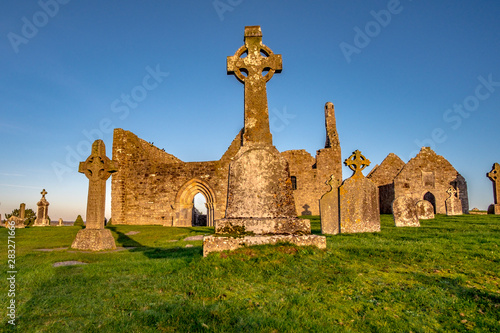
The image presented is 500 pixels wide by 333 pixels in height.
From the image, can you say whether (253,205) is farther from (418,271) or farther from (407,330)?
(407,330)

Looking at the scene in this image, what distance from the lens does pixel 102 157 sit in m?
10.6

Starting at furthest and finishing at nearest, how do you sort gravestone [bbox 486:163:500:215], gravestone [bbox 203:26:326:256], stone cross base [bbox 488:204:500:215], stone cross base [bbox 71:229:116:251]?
gravestone [bbox 486:163:500:215]
stone cross base [bbox 488:204:500:215]
stone cross base [bbox 71:229:116:251]
gravestone [bbox 203:26:326:256]

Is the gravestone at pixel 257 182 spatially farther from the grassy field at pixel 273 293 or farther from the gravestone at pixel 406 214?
the gravestone at pixel 406 214

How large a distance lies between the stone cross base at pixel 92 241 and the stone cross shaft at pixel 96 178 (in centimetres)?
39

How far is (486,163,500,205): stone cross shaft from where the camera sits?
19.2 m

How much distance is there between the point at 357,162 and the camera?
10.8 metres

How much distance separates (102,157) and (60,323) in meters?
8.37

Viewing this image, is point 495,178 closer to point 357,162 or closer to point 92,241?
point 357,162

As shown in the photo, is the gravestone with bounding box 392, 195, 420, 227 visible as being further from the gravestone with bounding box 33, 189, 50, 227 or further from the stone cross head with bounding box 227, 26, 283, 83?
the gravestone with bounding box 33, 189, 50, 227

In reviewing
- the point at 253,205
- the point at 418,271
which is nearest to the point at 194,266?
the point at 253,205

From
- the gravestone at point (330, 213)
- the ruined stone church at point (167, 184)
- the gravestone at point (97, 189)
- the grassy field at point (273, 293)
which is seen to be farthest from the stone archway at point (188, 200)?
the grassy field at point (273, 293)

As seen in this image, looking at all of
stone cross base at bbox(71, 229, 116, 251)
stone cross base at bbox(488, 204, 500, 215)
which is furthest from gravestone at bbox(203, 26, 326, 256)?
stone cross base at bbox(488, 204, 500, 215)

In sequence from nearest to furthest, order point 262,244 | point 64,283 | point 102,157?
point 64,283
point 262,244
point 102,157

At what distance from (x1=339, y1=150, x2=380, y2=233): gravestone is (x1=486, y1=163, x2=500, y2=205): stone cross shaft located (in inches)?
547
